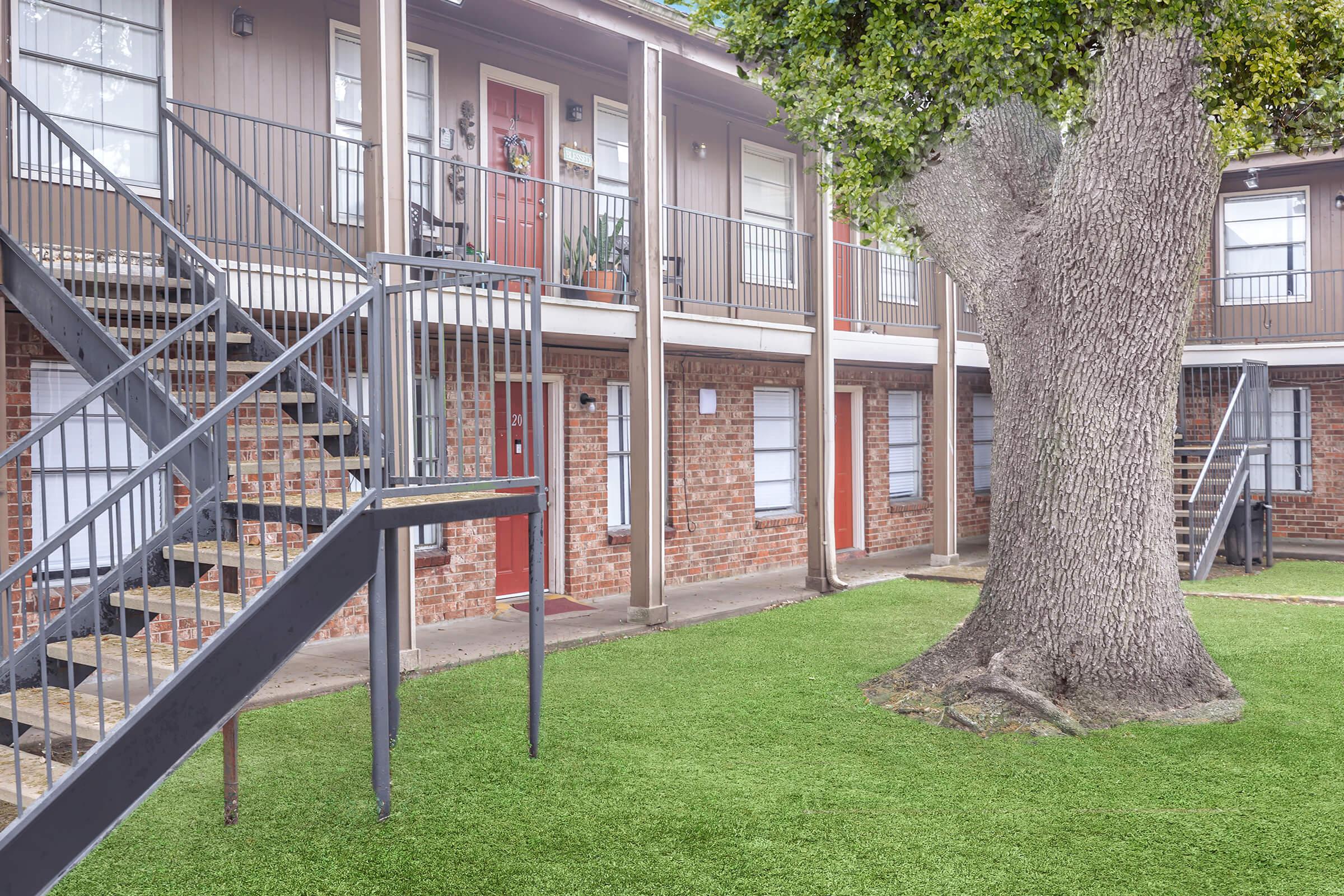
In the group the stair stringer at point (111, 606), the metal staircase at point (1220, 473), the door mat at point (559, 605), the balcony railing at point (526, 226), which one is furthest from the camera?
the metal staircase at point (1220, 473)

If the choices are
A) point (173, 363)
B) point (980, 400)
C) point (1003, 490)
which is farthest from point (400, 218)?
point (980, 400)

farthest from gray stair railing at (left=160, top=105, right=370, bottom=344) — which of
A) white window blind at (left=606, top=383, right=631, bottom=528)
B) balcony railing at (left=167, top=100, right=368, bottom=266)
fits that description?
white window blind at (left=606, top=383, right=631, bottom=528)

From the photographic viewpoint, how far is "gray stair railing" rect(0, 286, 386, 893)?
11.1 feet

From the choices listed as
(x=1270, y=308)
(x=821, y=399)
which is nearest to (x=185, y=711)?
(x=821, y=399)

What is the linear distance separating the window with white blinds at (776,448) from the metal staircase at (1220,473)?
4126 mm

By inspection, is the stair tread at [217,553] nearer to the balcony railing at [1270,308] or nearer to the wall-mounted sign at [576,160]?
the wall-mounted sign at [576,160]

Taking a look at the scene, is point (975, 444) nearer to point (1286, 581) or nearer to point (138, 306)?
point (1286, 581)

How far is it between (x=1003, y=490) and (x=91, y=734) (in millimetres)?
5044

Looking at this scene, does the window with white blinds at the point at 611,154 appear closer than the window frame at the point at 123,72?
No

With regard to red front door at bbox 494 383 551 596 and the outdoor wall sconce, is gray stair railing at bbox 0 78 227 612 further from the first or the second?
red front door at bbox 494 383 551 596

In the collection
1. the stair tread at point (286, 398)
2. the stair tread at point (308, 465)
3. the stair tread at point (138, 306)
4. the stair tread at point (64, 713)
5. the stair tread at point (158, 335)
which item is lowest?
the stair tread at point (64, 713)

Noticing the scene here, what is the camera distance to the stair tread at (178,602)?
13.9 ft

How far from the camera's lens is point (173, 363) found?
6.95 meters

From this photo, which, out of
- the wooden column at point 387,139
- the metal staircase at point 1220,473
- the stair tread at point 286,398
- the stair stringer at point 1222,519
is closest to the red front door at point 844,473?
the metal staircase at point 1220,473
